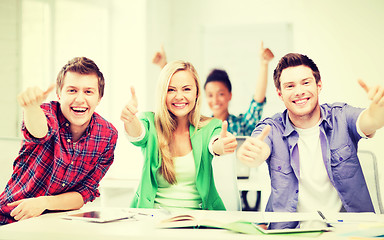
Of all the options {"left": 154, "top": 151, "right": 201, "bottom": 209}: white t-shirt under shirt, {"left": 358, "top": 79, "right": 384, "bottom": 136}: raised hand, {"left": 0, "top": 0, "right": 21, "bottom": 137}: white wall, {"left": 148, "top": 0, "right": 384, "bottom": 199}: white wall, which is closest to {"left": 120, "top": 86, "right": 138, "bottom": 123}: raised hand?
{"left": 154, "top": 151, "right": 201, "bottom": 209}: white t-shirt under shirt

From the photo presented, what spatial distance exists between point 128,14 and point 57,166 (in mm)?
2552

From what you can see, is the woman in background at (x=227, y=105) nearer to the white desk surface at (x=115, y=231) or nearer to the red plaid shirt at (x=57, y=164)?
the red plaid shirt at (x=57, y=164)

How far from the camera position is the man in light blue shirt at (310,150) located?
1.53 meters

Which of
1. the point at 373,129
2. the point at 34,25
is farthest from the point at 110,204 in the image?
the point at 373,129

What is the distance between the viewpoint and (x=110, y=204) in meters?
3.17

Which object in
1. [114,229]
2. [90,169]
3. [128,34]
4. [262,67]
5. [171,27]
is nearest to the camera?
[114,229]

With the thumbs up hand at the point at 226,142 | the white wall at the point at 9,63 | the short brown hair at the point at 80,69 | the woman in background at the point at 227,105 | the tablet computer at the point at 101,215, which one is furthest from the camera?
the white wall at the point at 9,63

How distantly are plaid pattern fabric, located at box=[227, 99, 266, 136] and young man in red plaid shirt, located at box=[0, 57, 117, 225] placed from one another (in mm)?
1207

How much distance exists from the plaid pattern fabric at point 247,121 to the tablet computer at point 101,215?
1.41 m

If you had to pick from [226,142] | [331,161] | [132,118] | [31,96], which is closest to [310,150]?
[331,161]

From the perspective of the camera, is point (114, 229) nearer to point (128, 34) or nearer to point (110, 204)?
point (110, 204)

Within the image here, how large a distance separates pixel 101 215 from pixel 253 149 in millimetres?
570

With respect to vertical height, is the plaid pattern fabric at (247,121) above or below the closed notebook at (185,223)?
above

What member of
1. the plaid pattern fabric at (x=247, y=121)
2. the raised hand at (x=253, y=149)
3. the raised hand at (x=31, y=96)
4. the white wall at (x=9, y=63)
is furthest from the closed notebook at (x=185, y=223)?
the white wall at (x=9, y=63)
